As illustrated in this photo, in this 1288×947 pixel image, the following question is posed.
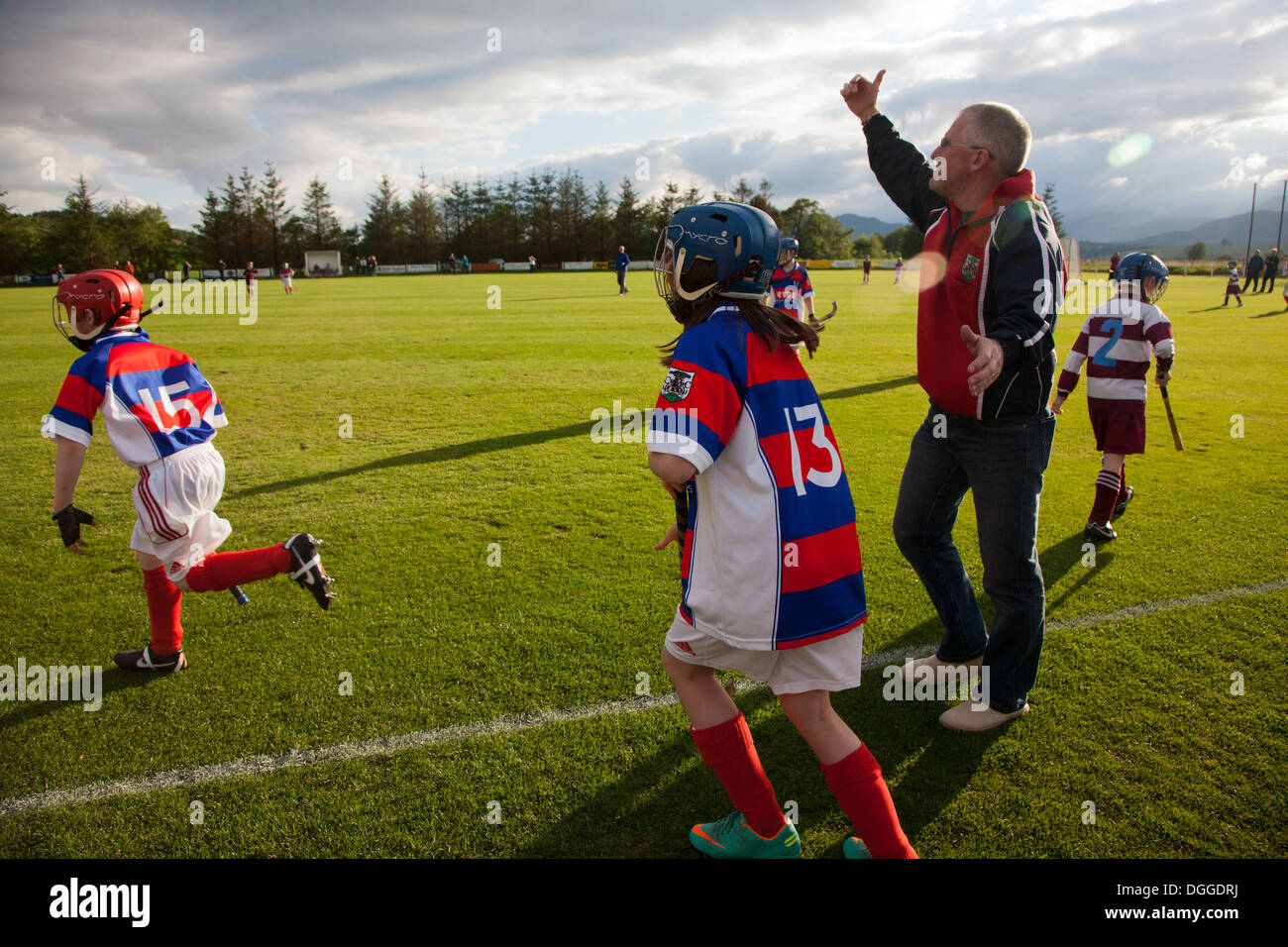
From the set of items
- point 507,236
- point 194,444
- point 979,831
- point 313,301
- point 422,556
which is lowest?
point 979,831

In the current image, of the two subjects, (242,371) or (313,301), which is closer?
(242,371)

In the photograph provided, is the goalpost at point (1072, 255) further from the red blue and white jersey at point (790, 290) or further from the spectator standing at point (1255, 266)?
the spectator standing at point (1255, 266)

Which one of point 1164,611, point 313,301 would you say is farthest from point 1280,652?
point 313,301

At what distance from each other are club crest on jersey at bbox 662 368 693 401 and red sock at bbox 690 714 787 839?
1.12 m

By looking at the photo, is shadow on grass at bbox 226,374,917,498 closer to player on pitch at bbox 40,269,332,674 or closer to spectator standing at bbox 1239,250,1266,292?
player on pitch at bbox 40,269,332,674

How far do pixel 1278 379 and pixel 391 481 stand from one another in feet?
47.9

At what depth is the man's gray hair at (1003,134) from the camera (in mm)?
2863

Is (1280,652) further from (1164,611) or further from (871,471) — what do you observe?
(871,471)

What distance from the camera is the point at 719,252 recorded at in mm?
2252

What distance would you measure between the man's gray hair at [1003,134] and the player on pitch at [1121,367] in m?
3.28

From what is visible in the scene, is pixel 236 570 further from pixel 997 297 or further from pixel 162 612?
pixel 997 297

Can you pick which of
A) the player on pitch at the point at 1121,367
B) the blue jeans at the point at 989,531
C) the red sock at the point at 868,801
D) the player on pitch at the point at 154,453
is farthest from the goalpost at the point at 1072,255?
→ the player on pitch at the point at 154,453

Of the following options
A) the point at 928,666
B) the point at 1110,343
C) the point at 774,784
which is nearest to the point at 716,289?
the point at 774,784

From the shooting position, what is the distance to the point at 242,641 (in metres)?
4.20
